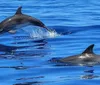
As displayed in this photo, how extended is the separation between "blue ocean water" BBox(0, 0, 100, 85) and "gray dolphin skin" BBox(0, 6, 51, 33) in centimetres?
38

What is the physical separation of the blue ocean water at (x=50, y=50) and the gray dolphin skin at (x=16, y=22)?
381 millimetres

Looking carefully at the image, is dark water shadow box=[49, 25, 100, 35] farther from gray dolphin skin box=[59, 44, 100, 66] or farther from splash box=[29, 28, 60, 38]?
gray dolphin skin box=[59, 44, 100, 66]

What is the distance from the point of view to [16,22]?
18969mm

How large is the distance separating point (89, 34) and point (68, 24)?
341 centimetres

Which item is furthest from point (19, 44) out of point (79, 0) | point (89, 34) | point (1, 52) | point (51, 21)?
point (79, 0)

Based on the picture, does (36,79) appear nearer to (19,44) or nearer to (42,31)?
(19,44)

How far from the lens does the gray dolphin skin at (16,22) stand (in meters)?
18.7

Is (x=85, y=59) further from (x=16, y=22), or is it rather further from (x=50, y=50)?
(x=16, y=22)

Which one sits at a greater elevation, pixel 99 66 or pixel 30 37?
pixel 30 37

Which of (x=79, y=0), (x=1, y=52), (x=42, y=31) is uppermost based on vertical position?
(x=79, y=0)

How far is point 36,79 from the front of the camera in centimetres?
1135

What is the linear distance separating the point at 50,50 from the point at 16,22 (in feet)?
12.8

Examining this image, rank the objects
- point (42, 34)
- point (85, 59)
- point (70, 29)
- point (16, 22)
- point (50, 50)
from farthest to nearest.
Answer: point (70, 29), point (42, 34), point (16, 22), point (50, 50), point (85, 59)

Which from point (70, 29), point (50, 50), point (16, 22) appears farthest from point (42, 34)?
point (50, 50)
